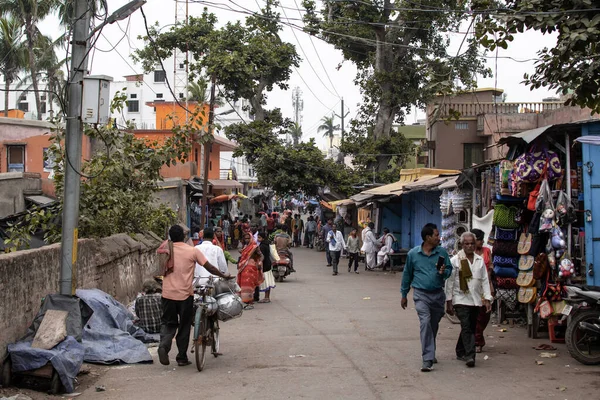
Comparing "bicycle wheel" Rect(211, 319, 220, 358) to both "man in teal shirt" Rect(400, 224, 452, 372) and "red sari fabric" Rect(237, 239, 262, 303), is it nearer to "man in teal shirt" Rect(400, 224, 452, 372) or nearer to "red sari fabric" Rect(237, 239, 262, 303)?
"man in teal shirt" Rect(400, 224, 452, 372)

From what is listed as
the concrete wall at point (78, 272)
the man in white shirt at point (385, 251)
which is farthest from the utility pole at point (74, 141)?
the man in white shirt at point (385, 251)

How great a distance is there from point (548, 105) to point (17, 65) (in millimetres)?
32351

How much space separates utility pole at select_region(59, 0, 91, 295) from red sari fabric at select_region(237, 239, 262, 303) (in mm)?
6175

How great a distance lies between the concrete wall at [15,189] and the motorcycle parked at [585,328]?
17.2 meters

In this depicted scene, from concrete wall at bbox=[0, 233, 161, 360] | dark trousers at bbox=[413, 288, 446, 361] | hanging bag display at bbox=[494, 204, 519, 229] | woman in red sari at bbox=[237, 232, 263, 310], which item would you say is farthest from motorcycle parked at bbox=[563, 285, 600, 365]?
woman in red sari at bbox=[237, 232, 263, 310]

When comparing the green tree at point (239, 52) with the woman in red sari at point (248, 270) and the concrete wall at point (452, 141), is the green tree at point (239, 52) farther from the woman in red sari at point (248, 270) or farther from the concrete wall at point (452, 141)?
the woman in red sari at point (248, 270)

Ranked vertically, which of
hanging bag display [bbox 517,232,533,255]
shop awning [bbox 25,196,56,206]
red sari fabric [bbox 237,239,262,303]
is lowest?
red sari fabric [bbox 237,239,262,303]

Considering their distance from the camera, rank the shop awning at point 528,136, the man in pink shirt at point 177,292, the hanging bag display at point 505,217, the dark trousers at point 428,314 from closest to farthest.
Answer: the dark trousers at point 428,314 < the man in pink shirt at point 177,292 < the shop awning at point 528,136 < the hanging bag display at point 505,217

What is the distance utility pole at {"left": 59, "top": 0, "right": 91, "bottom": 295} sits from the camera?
29.6 ft

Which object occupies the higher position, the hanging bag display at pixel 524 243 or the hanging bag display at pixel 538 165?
the hanging bag display at pixel 538 165

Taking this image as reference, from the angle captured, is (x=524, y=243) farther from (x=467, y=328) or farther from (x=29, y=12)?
(x=29, y=12)

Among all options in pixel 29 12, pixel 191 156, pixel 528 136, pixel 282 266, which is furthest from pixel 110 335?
pixel 29 12

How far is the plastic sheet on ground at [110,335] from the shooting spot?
920 centimetres

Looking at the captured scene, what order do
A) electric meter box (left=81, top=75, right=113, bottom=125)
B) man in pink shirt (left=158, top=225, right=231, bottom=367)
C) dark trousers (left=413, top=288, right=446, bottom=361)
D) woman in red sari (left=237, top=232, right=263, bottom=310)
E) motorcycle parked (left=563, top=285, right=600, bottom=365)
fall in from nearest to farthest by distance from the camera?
dark trousers (left=413, top=288, right=446, bottom=361)
man in pink shirt (left=158, top=225, right=231, bottom=367)
motorcycle parked (left=563, top=285, right=600, bottom=365)
electric meter box (left=81, top=75, right=113, bottom=125)
woman in red sari (left=237, top=232, right=263, bottom=310)
